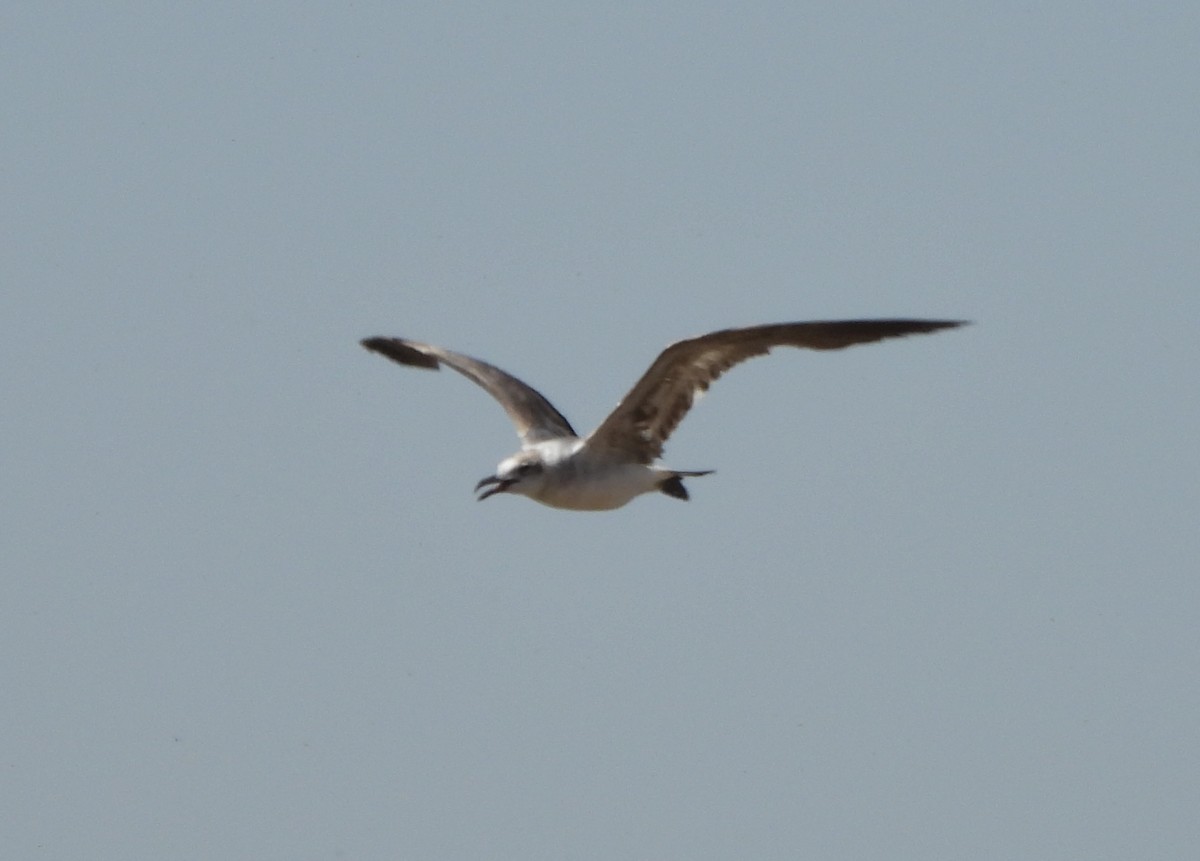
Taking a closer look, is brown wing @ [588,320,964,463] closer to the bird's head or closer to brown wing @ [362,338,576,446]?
the bird's head

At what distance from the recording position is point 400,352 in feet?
80.2

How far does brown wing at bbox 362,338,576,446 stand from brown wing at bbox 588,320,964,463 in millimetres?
1587

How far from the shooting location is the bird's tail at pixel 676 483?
65.1 feet

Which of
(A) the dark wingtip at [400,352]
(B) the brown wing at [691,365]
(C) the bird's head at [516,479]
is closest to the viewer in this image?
(B) the brown wing at [691,365]

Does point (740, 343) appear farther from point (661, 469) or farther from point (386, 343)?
point (386, 343)

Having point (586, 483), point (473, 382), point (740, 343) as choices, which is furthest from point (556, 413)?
point (740, 343)

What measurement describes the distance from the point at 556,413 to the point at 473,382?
3.19 ft

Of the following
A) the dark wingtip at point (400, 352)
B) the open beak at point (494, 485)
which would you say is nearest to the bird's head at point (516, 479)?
the open beak at point (494, 485)

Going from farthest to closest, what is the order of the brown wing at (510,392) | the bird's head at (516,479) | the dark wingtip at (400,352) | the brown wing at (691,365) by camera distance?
the dark wingtip at (400,352)
the brown wing at (510,392)
the bird's head at (516,479)
the brown wing at (691,365)

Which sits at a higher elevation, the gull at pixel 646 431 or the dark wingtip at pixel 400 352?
the dark wingtip at pixel 400 352

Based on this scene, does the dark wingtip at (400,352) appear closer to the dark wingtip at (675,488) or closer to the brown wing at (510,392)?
the brown wing at (510,392)

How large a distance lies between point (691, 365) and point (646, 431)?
1005 mm

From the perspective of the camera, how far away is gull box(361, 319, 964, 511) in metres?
18.5

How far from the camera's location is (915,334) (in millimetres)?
18453
